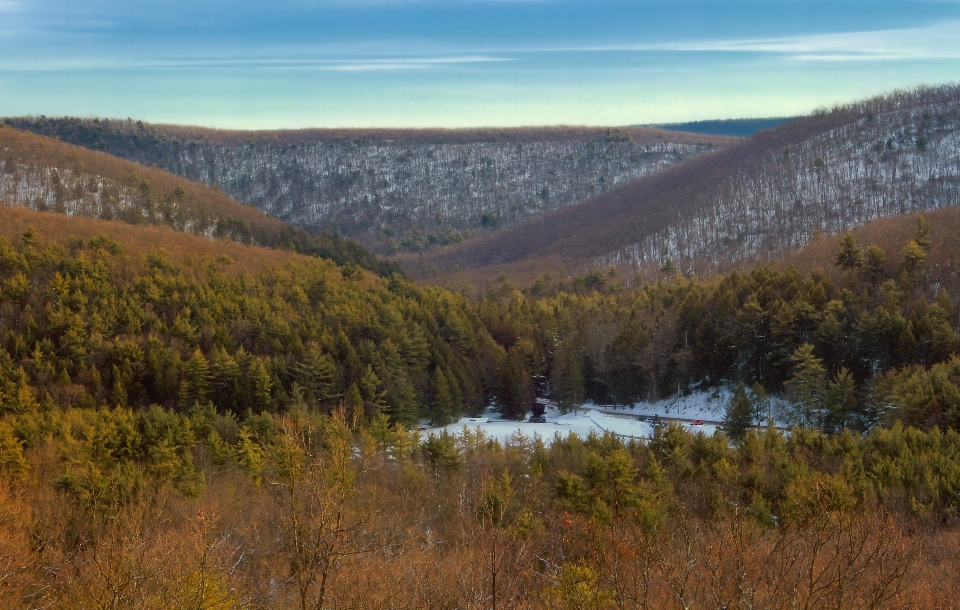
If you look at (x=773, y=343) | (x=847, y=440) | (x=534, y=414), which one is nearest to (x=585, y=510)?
(x=847, y=440)

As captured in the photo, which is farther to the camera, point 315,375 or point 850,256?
point 850,256

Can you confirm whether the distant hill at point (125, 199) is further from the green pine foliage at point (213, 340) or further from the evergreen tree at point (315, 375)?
the evergreen tree at point (315, 375)

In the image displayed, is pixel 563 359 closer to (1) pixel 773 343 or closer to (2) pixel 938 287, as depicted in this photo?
(1) pixel 773 343

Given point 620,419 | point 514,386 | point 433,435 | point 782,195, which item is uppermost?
point 782,195

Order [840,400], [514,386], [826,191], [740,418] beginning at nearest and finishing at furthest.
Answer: [740,418]
[840,400]
[514,386]
[826,191]

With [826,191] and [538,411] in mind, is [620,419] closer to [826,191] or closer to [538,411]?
[538,411]

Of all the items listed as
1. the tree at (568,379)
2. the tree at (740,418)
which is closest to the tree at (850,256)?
the tree at (740,418)

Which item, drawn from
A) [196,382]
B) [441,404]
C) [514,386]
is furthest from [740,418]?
[196,382]
